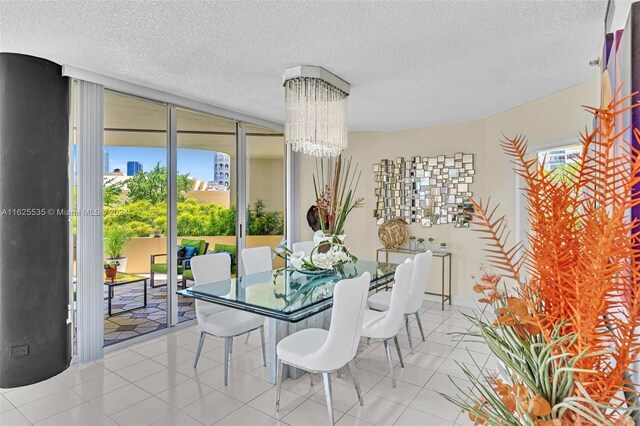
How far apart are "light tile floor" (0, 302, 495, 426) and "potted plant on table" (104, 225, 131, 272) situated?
0.93m

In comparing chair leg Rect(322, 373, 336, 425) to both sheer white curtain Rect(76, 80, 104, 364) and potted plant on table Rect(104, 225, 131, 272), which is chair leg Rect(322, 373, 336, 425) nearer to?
sheer white curtain Rect(76, 80, 104, 364)

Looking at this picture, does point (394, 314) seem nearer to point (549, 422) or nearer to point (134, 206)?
point (549, 422)

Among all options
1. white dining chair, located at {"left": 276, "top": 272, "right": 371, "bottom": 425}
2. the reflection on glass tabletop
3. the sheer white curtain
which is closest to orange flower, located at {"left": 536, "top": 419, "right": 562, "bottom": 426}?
white dining chair, located at {"left": 276, "top": 272, "right": 371, "bottom": 425}

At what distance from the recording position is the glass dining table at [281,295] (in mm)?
2289

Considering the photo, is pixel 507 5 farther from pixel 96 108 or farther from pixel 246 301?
pixel 96 108

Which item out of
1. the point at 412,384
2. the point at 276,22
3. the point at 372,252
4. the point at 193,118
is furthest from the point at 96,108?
the point at 372,252

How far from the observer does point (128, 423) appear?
7.38 ft

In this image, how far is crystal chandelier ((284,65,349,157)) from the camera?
114 inches

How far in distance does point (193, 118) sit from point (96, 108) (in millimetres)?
1200

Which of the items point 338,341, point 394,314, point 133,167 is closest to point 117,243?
point 133,167

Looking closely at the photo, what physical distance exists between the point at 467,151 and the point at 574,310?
4.65m

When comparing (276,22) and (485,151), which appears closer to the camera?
(276,22)

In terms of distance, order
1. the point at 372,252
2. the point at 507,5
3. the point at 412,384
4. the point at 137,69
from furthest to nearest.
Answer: the point at 372,252 < the point at 137,69 < the point at 412,384 < the point at 507,5

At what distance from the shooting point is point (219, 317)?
9.66ft
